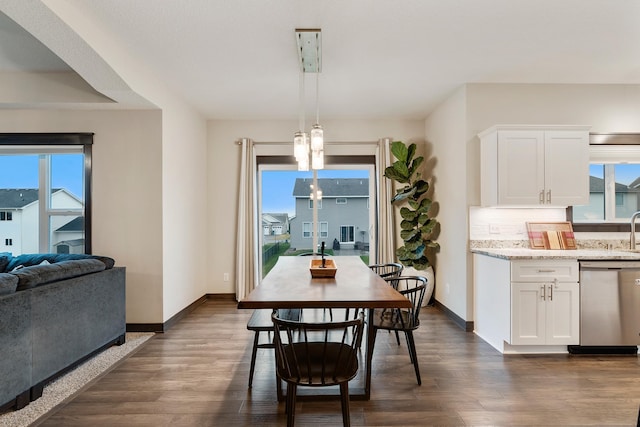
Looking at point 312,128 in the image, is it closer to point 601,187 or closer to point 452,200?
point 452,200

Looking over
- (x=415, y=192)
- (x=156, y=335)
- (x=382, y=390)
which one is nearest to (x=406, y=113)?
(x=415, y=192)

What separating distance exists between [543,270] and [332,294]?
2.25 m

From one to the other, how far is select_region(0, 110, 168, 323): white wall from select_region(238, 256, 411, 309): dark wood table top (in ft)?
5.55

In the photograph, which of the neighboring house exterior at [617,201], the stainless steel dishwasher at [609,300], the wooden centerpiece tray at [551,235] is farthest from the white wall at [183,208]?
the neighboring house exterior at [617,201]

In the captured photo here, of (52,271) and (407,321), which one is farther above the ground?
(52,271)

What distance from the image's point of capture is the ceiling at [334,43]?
2.50 meters

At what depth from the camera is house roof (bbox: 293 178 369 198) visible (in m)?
5.59

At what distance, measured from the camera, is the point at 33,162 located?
413cm

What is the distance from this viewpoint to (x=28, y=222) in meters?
4.12

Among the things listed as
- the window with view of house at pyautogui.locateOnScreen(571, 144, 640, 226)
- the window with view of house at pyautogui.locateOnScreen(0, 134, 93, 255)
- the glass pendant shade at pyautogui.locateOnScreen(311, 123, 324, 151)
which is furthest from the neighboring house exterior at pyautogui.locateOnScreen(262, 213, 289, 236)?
the window with view of house at pyautogui.locateOnScreen(571, 144, 640, 226)

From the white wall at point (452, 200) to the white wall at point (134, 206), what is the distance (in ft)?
11.0

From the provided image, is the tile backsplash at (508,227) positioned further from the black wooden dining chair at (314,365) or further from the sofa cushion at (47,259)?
the sofa cushion at (47,259)

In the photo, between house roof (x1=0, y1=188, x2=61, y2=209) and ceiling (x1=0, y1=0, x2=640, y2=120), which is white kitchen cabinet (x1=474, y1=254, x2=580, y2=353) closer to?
ceiling (x1=0, y1=0, x2=640, y2=120)

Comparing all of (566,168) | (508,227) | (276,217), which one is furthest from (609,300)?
(276,217)
